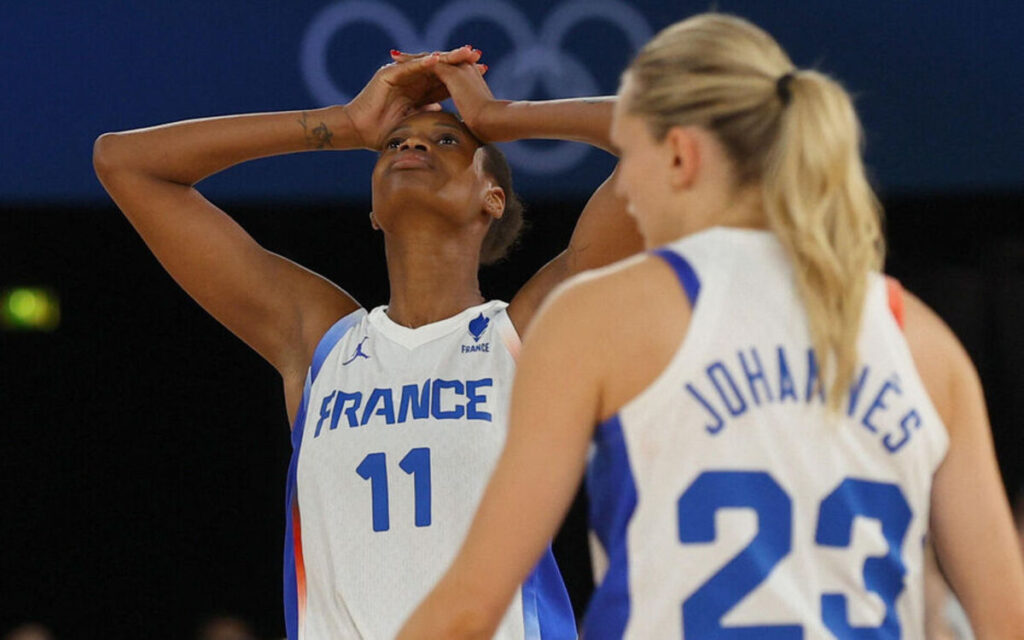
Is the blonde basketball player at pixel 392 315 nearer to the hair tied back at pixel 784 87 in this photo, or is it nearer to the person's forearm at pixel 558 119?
the person's forearm at pixel 558 119

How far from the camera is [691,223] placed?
1.86 meters

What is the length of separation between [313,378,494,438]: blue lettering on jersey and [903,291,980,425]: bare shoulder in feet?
4.21

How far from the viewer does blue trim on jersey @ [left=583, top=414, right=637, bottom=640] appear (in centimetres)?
174

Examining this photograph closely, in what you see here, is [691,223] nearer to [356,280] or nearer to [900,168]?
[900,168]

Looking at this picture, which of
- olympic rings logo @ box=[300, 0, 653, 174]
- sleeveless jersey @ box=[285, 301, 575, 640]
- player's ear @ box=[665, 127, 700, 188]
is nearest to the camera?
A: player's ear @ box=[665, 127, 700, 188]

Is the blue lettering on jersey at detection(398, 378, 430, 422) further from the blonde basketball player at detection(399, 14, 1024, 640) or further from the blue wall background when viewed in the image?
the blue wall background

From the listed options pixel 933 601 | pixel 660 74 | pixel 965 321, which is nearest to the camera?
pixel 660 74

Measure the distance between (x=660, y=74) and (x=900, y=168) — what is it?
440cm

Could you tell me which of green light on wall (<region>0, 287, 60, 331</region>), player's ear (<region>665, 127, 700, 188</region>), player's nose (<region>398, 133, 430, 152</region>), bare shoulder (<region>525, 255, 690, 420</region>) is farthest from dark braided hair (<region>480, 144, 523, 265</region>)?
green light on wall (<region>0, 287, 60, 331</region>)

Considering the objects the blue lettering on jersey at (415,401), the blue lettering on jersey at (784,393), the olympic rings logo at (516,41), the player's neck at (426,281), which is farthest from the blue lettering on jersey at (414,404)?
the olympic rings logo at (516,41)

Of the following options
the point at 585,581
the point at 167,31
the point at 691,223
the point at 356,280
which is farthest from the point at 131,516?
the point at 691,223

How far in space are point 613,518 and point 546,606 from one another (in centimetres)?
127

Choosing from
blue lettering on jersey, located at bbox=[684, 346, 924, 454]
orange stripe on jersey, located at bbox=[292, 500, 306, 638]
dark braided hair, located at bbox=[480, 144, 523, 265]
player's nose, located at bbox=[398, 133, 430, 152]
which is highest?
player's nose, located at bbox=[398, 133, 430, 152]

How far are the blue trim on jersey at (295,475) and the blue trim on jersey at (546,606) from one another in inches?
18.9
